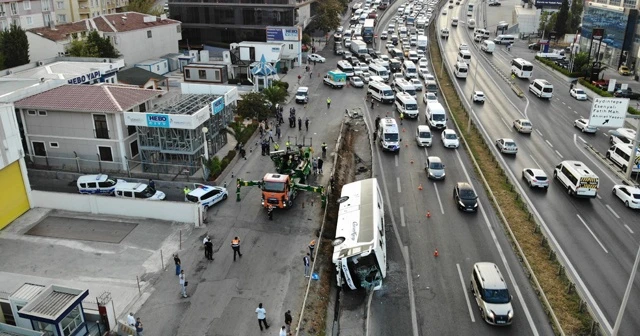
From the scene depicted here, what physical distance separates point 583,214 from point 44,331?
→ 3360 centimetres

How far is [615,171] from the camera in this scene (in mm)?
44562

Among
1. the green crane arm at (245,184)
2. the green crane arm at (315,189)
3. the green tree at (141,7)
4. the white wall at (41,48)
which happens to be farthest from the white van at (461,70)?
the green tree at (141,7)

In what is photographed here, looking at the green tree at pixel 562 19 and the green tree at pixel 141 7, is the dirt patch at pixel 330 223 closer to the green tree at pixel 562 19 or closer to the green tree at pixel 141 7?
the green tree at pixel 141 7

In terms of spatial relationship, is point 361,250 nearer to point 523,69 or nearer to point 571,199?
point 571,199

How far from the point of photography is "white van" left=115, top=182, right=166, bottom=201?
124 ft

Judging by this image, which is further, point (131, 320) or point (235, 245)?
point (235, 245)

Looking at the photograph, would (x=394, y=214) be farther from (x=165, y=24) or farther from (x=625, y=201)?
(x=165, y=24)

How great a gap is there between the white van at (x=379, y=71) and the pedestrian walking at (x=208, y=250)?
1902 inches

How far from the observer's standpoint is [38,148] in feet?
143

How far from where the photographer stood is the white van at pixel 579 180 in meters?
38.0

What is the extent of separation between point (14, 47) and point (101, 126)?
3055 centimetres

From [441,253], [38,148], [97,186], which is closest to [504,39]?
[441,253]

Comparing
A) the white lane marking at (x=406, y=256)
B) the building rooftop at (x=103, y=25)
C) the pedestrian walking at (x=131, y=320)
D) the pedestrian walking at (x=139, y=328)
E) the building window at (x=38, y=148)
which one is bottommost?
the white lane marking at (x=406, y=256)

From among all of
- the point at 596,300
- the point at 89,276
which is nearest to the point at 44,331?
the point at 89,276
